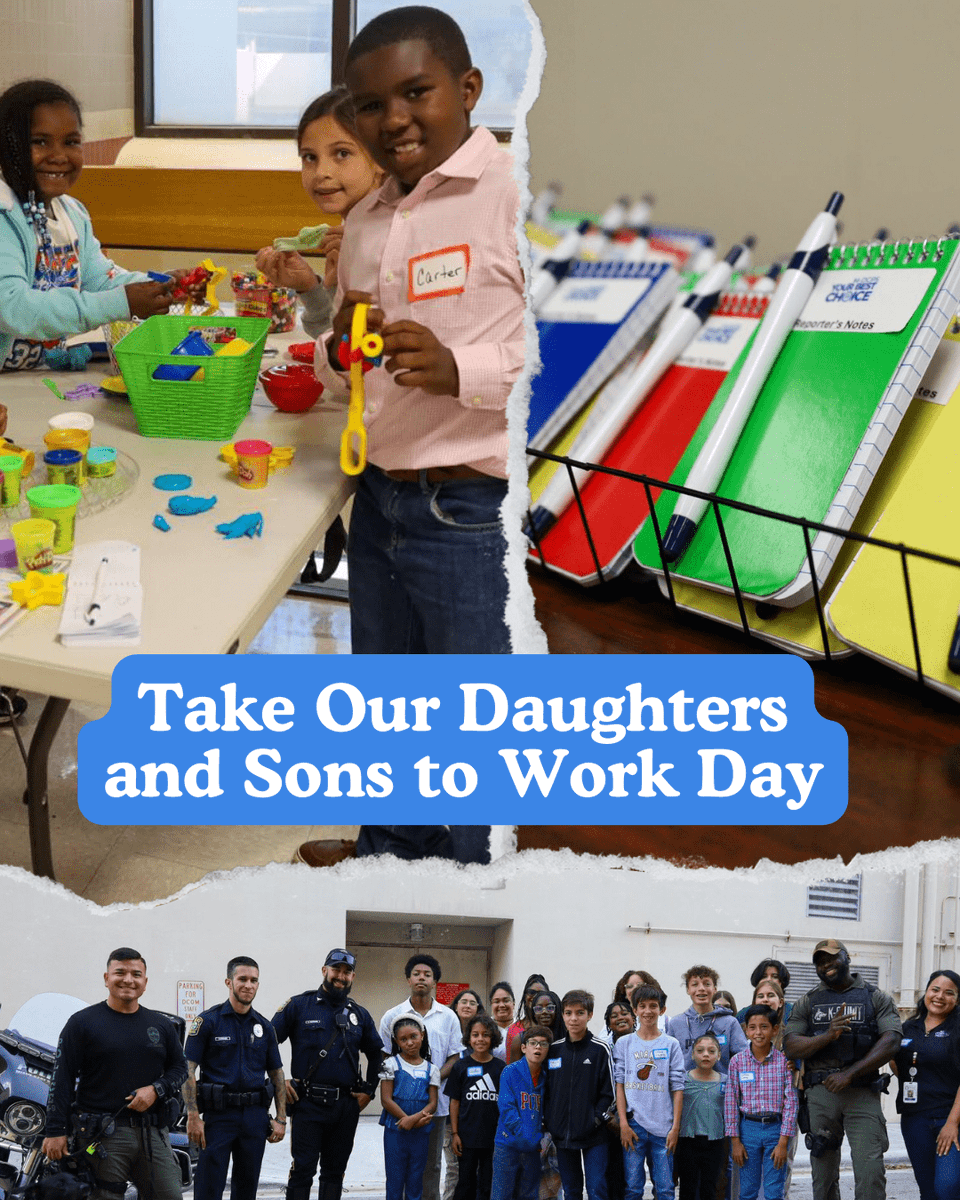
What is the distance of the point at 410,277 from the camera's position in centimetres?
96

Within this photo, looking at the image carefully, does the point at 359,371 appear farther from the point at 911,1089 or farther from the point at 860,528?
the point at 911,1089

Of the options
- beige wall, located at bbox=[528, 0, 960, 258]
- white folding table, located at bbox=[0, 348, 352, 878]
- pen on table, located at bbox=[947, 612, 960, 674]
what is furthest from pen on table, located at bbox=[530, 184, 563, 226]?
pen on table, located at bbox=[947, 612, 960, 674]

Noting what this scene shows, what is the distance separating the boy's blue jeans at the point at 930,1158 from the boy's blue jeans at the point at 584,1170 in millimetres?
260

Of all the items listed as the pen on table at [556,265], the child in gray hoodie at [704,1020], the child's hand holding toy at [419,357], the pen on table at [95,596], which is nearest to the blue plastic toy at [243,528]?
the pen on table at [95,596]

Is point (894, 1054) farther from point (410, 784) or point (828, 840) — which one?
point (410, 784)

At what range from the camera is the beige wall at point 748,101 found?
843mm

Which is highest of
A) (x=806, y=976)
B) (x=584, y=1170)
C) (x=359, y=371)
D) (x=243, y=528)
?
(x=359, y=371)

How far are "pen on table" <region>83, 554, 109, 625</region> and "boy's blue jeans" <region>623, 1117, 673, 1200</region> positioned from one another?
64 cm

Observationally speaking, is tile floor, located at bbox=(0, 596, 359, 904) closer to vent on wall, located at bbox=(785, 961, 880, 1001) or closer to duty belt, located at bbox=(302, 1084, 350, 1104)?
duty belt, located at bbox=(302, 1084, 350, 1104)

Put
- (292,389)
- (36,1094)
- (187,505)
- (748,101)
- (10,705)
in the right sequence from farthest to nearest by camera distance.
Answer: (10,705) → (292,389) → (187,505) → (36,1094) → (748,101)

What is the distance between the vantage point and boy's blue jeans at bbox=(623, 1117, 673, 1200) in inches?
40.3

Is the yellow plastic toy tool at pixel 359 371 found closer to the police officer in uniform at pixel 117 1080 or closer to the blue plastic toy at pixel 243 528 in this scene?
the blue plastic toy at pixel 243 528

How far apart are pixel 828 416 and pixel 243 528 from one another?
20.8 inches

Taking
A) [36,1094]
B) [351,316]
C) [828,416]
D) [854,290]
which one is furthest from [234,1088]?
[854,290]
